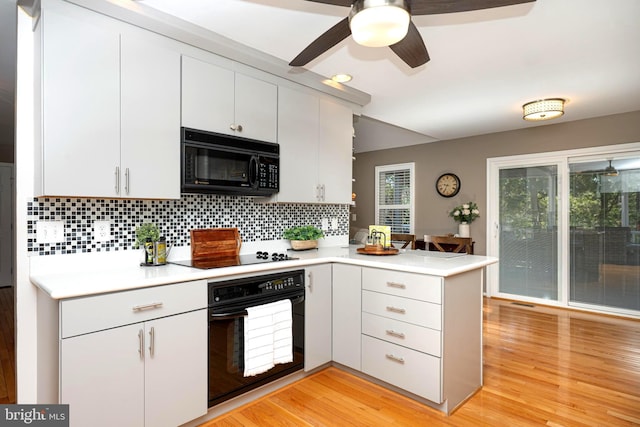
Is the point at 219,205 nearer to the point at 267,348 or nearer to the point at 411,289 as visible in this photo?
the point at 267,348

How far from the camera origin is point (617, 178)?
415 cm

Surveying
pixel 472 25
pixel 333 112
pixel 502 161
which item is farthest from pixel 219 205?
pixel 502 161

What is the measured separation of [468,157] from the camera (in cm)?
530

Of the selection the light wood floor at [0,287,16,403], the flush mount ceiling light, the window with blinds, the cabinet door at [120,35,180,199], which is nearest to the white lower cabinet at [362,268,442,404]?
the cabinet door at [120,35,180,199]

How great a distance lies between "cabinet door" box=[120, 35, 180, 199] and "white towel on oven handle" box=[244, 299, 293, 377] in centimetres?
87

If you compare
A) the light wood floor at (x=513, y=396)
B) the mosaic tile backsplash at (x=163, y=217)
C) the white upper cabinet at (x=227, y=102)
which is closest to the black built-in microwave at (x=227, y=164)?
the white upper cabinet at (x=227, y=102)

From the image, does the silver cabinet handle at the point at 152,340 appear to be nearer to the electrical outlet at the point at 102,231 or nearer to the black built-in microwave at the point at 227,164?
the electrical outlet at the point at 102,231

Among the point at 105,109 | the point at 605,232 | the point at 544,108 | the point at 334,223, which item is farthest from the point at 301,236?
the point at 605,232

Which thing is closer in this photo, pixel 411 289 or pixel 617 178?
pixel 411 289

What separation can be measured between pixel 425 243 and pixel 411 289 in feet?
9.38

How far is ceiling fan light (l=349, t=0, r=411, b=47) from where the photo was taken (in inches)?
55.2

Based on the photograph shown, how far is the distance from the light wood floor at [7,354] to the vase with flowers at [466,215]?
5.03m

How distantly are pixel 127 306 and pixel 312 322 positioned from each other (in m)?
1.24

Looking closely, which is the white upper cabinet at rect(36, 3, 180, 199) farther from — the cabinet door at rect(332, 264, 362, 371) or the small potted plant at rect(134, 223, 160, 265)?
the cabinet door at rect(332, 264, 362, 371)
